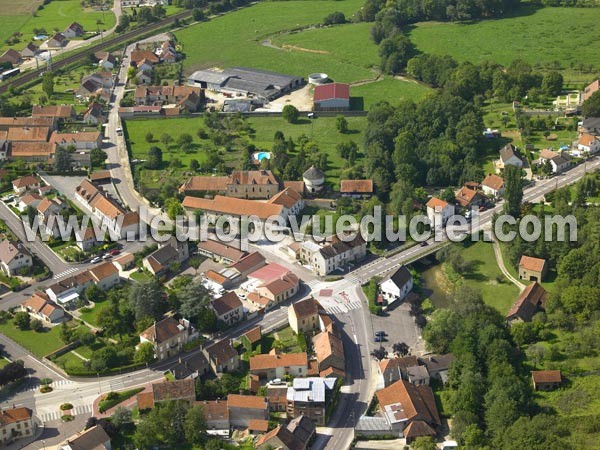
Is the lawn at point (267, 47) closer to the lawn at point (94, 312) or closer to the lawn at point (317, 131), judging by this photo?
the lawn at point (317, 131)

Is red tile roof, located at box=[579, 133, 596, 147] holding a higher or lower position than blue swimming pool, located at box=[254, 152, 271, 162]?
higher

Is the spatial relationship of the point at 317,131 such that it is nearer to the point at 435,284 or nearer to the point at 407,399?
the point at 435,284

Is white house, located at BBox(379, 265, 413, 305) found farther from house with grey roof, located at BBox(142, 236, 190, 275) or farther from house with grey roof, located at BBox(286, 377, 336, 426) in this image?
house with grey roof, located at BBox(142, 236, 190, 275)

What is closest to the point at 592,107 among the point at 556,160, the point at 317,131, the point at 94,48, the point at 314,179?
the point at 556,160

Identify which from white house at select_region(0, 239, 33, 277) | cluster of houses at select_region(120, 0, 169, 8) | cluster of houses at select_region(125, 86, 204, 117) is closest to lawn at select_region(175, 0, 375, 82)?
cluster of houses at select_region(125, 86, 204, 117)

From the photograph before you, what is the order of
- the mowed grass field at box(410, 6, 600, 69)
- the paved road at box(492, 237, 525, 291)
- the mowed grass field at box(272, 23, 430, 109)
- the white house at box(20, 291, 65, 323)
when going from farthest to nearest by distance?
1. the mowed grass field at box(410, 6, 600, 69)
2. the mowed grass field at box(272, 23, 430, 109)
3. the paved road at box(492, 237, 525, 291)
4. the white house at box(20, 291, 65, 323)

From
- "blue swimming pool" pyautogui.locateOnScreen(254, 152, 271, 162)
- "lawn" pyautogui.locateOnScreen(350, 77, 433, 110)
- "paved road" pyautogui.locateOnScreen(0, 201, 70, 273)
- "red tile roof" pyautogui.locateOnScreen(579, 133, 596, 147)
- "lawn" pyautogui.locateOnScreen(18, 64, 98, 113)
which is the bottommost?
"paved road" pyautogui.locateOnScreen(0, 201, 70, 273)

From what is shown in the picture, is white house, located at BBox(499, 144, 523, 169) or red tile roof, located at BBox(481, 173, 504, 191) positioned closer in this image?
red tile roof, located at BBox(481, 173, 504, 191)

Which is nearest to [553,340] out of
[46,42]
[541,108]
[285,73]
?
[541,108]
